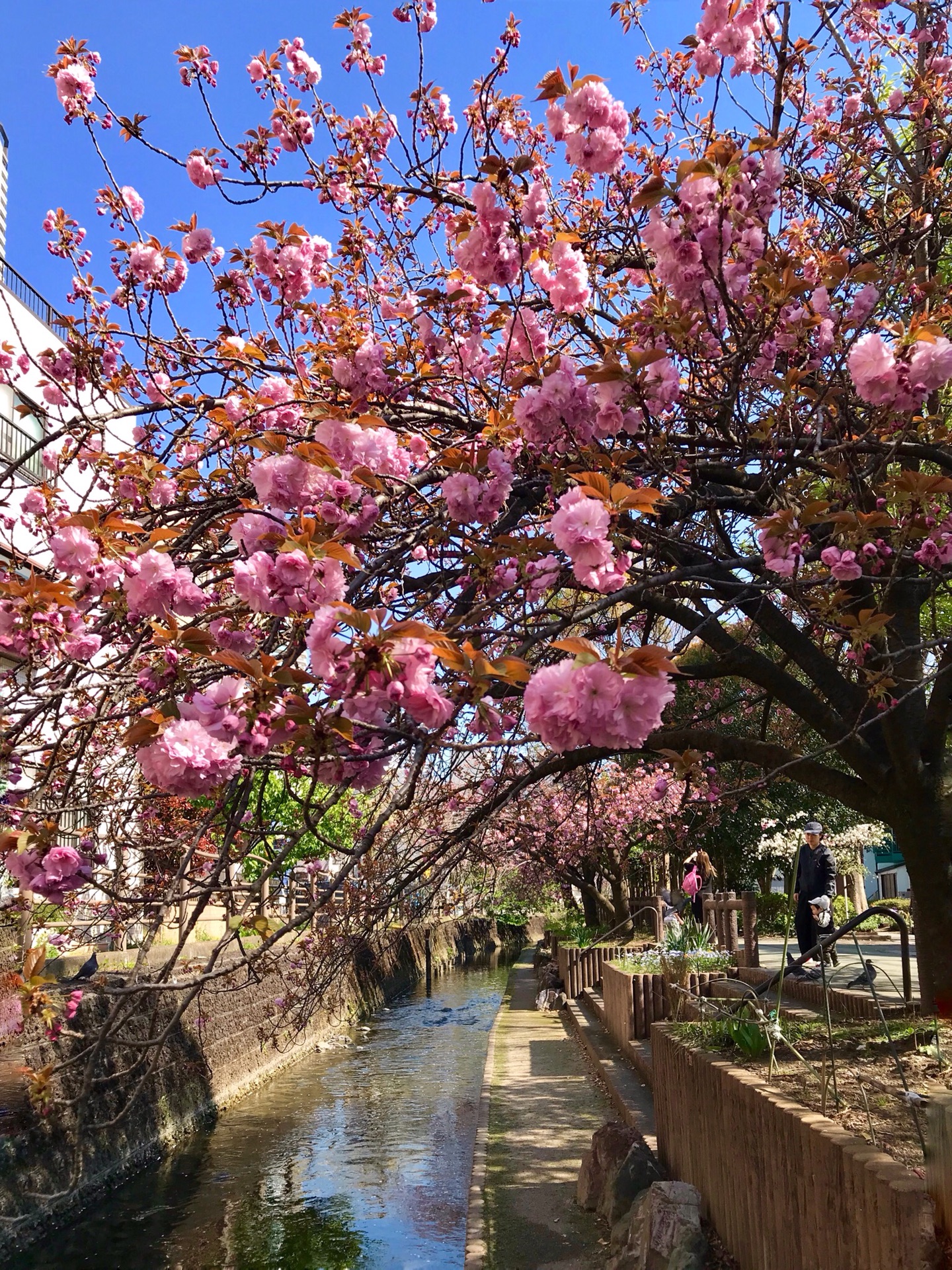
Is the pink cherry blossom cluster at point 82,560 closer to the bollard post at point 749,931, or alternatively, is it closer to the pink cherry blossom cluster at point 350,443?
the pink cherry blossom cluster at point 350,443

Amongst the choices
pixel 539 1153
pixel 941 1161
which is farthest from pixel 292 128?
pixel 539 1153

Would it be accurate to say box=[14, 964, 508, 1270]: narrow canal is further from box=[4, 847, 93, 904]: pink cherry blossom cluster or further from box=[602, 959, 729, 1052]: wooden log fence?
box=[4, 847, 93, 904]: pink cherry blossom cluster

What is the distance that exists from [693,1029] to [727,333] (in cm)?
373

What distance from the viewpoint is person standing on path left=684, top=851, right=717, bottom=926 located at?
12.6 m

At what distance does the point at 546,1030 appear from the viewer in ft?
50.0

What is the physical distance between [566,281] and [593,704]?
1813 millimetres

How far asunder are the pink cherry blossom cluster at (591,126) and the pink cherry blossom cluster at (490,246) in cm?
31

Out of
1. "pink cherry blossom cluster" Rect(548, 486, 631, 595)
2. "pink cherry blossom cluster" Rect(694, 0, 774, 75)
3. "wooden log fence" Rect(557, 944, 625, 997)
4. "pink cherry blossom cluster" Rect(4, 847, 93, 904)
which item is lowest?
"wooden log fence" Rect(557, 944, 625, 997)

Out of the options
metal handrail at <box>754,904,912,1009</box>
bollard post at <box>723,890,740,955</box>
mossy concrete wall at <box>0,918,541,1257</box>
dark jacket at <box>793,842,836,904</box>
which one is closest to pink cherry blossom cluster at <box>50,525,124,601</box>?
mossy concrete wall at <box>0,918,541,1257</box>

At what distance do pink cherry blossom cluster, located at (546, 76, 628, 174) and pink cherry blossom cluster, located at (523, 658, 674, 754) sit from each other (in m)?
2.04

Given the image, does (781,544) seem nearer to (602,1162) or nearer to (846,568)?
(846,568)

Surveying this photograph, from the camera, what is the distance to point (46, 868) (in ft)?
9.02

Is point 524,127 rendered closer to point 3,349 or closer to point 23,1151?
point 3,349

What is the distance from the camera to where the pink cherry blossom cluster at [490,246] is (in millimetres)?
3203
